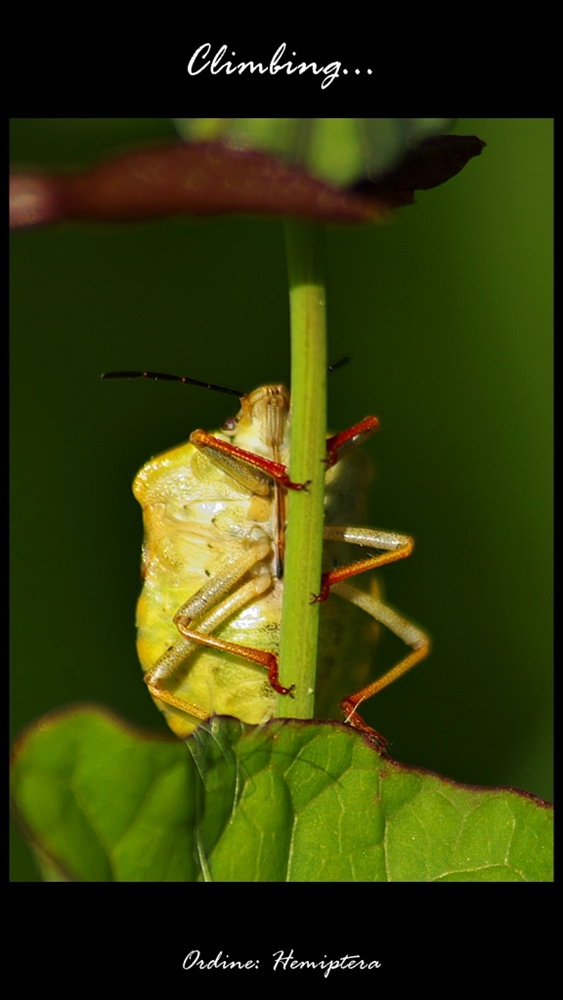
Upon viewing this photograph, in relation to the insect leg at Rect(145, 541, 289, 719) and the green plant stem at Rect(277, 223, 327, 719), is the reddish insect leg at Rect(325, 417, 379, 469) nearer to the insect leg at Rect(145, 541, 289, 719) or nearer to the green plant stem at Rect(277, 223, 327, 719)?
the insect leg at Rect(145, 541, 289, 719)

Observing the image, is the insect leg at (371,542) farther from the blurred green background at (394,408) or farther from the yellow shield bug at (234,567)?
the blurred green background at (394,408)

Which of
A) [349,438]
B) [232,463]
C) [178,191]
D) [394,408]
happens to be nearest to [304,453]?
[178,191]

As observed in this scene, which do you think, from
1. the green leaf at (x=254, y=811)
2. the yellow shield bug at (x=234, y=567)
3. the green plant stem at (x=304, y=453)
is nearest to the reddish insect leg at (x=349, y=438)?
the yellow shield bug at (x=234, y=567)

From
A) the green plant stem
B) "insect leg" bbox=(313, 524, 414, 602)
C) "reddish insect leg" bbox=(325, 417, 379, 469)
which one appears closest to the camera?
the green plant stem

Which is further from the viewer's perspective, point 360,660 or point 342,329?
point 342,329

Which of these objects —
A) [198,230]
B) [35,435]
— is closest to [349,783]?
[35,435]

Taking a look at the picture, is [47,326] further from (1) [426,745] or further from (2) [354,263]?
(1) [426,745]

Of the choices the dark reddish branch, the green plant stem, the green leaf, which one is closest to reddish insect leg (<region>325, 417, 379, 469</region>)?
the green plant stem

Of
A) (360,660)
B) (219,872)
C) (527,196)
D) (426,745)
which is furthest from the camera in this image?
(426,745)

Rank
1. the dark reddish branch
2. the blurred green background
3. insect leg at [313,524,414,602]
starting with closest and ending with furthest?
1. the dark reddish branch
2. insect leg at [313,524,414,602]
3. the blurred green background
